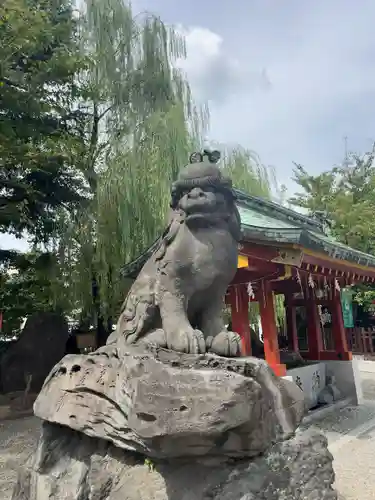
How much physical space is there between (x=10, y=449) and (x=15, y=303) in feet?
19.9

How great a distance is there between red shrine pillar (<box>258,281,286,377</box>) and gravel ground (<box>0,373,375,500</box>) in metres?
0.97

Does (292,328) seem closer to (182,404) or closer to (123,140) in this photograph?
(123,140)

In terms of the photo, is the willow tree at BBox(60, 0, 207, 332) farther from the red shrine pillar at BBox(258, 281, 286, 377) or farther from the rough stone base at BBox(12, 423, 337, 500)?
the rough stone base at BBox(12, 423, 337, 500)

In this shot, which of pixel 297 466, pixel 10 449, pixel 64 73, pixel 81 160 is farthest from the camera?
pixel 81 160


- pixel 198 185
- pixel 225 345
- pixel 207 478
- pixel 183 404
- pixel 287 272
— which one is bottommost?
pixel 207 478

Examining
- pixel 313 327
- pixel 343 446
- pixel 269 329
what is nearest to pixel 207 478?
pixel 343 446

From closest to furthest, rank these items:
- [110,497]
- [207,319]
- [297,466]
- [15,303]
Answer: [297,466]
[110,497]
[207,319]
[15,303]

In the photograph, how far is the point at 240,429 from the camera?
6.89 ft

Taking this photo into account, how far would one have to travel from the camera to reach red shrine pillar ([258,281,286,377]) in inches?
234

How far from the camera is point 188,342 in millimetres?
2398

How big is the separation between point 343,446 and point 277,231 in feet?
8.57

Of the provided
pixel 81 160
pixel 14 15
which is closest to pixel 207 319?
pixel 14 15

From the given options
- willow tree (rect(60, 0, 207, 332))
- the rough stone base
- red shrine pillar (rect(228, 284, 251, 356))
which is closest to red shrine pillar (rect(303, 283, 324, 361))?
red shrine pillar (rect(228, 284, 251, 356))

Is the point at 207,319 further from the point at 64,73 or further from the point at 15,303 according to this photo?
the point at 15,303
